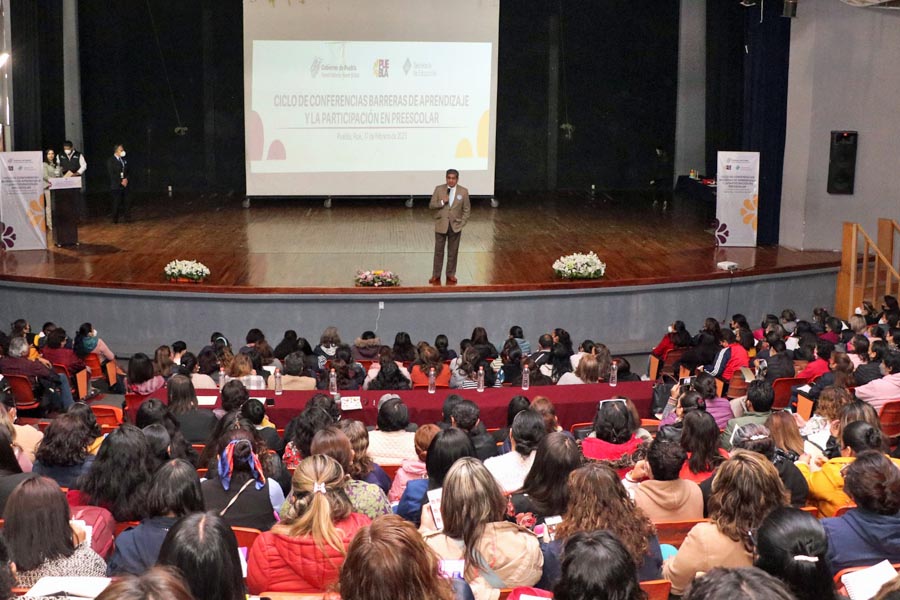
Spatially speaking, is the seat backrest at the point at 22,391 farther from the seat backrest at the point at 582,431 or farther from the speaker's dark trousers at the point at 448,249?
the speaker's dark trousers at the point at 448,249

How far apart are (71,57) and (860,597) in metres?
16.1

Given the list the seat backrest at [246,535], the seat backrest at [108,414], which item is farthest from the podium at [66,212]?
the seat backrest at [246,535]

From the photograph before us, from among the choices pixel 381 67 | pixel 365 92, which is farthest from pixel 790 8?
pixel 365 92

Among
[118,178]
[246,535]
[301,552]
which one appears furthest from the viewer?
[118,178]

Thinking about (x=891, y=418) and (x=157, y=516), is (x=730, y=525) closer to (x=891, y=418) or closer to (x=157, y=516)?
(x=157, y=516)

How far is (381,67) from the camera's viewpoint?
1540 centimetres

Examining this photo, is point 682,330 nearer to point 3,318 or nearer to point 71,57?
point 3,318

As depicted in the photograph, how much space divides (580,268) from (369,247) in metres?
3.02

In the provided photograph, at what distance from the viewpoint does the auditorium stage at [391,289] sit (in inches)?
395

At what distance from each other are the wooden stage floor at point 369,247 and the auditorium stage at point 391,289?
25mm

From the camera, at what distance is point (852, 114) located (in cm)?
1188

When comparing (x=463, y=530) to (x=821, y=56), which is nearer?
(x=463, y=530)

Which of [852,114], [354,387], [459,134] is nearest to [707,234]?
[852,114]

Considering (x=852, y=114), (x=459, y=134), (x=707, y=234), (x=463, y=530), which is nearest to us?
(x=463, y=530)
